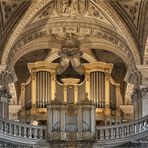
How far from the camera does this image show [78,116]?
26125 millimetres

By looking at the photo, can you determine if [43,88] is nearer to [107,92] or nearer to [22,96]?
[22,96]

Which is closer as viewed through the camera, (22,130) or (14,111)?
(22,130)

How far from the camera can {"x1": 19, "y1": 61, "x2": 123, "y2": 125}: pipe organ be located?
99.4 ft

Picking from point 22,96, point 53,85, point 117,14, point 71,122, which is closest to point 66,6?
point 117,14

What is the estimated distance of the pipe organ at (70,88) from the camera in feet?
99.4

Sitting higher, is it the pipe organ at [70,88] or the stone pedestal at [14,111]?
the pipe organ at [70,88]

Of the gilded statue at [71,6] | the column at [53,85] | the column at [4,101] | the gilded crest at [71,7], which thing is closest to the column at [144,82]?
the gilded crest at [71,7]

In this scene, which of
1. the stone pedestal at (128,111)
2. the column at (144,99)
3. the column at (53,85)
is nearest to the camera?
the column at (144,99)

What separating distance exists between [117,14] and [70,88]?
4614 millimetres

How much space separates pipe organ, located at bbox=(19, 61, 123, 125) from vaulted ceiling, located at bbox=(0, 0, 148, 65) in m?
3.37

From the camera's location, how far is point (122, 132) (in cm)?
2581

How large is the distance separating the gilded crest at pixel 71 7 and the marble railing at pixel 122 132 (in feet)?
14.1

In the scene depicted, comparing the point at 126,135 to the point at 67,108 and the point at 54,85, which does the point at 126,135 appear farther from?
the point at 54,85

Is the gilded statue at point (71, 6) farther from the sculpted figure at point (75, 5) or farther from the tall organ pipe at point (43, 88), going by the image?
the tall organ pipe at point (43, 88)
